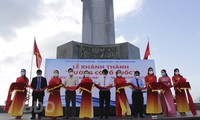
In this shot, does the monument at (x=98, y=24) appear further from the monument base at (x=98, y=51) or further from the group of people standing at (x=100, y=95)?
the group of people standing at (x=100, y=95)

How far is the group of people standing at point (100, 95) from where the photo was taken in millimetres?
8070

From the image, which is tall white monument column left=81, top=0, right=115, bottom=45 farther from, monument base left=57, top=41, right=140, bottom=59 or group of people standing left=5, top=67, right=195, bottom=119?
group of people standing left=5, top=67, right=195, bottom=119

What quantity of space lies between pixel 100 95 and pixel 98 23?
5.88 m

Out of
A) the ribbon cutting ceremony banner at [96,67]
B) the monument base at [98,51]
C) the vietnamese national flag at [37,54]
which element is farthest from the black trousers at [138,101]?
the vietnamese national flag at [37,54]

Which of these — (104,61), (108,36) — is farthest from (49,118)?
(108,36)

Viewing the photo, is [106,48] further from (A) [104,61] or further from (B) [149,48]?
(B) [149,48]

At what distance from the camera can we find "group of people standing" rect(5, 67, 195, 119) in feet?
26.5

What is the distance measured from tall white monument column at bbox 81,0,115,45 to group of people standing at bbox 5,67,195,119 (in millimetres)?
4877

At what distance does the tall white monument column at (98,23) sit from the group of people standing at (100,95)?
488 cm

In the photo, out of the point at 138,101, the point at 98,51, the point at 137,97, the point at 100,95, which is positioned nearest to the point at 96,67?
the point at 98,51

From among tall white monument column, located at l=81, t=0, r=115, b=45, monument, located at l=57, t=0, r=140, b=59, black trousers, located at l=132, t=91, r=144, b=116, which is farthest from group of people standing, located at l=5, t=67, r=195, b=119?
tall white monument column, located at l=81, t=0, r=115, b=45

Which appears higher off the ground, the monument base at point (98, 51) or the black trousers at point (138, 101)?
the monument base at point (98, 51)

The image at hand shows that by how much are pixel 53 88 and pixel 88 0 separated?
7.18 metres

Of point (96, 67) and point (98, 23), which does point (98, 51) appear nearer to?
point (96, 67)
